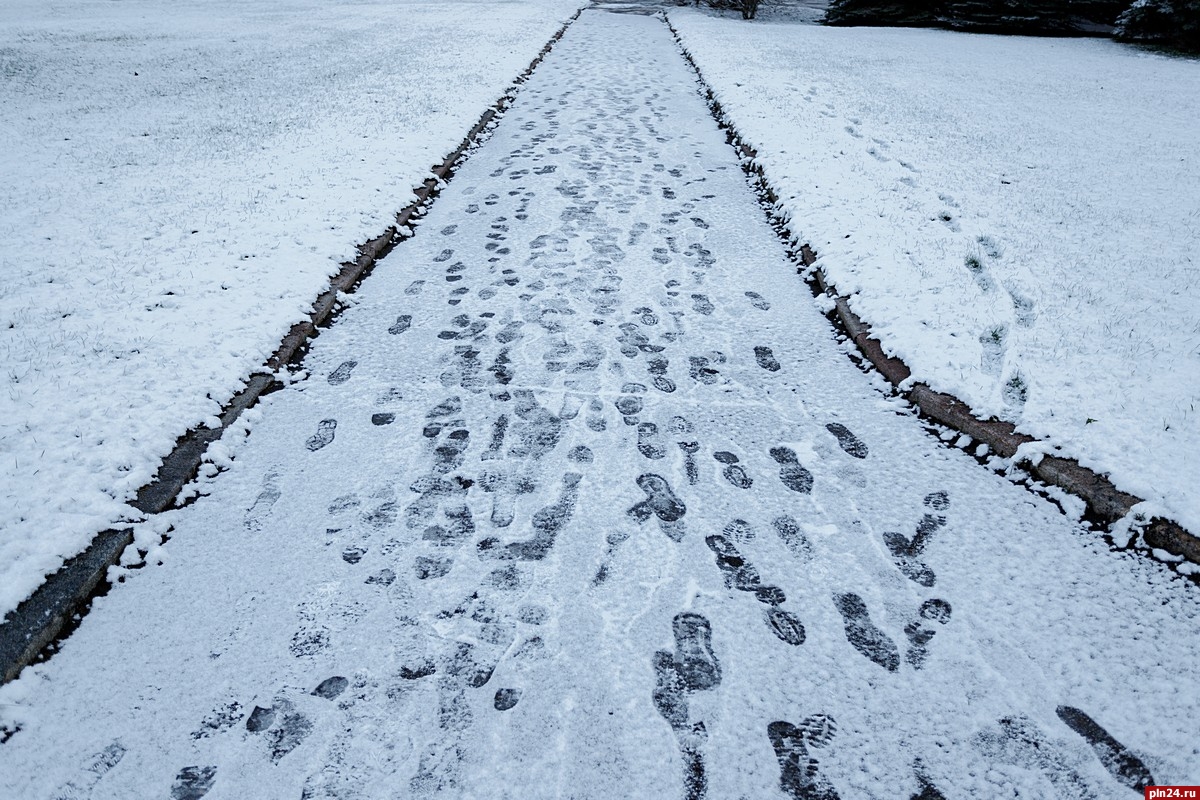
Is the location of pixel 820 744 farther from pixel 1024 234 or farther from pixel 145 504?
pixel 1024 234

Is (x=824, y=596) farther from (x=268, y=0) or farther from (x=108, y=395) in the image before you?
(x=268, y=0)

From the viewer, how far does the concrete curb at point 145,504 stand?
1.92m

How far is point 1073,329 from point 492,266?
3.31m

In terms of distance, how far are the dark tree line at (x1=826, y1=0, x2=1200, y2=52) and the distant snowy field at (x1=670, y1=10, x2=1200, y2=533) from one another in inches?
190

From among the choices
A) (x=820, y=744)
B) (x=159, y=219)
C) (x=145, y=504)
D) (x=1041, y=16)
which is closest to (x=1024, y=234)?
(x=820, y=744)

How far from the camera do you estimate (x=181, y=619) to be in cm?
207

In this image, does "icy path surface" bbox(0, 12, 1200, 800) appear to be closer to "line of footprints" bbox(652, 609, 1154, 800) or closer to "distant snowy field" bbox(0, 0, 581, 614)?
"line of footprints" bbox(652, 609, 1154, 800)

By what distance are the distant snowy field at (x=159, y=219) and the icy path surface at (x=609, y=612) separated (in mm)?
406

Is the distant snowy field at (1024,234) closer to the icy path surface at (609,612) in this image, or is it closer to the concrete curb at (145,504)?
the icy path surface at (609,612)

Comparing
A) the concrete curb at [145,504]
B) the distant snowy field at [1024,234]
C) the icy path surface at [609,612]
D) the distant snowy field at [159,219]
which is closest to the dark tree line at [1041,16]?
the distant snowy field at [1024,234]

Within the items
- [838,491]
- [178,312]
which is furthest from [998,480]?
[178,312]

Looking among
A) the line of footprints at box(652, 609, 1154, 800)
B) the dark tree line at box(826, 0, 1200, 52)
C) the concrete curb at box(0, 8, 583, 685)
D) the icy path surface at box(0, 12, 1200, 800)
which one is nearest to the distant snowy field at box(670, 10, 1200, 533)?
the icy path surface at box(0, 12, 1200, 800)

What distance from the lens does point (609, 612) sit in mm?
2096

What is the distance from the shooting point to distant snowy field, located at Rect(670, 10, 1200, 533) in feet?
9.27
